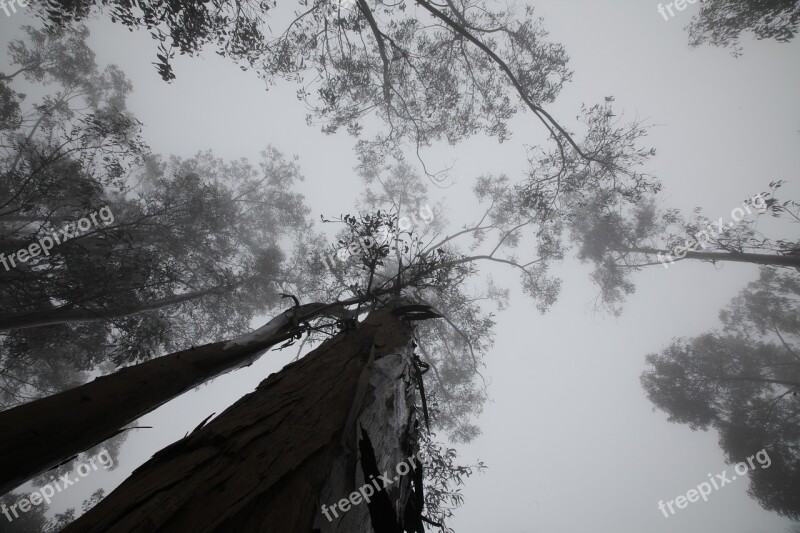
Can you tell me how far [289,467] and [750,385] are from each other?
23.8 meters

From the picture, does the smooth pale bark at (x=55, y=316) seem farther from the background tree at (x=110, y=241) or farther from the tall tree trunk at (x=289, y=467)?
the tall tree trunk at (x=289, y=467)

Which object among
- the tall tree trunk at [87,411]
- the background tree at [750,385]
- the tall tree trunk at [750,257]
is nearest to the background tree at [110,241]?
the tall tree trunk at [87,411]

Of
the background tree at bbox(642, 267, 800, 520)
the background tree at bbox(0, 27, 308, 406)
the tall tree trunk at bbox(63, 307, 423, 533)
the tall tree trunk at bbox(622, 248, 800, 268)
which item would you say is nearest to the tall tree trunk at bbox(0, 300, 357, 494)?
the tall tree trunk at bbox(63, 307, 423, 533)

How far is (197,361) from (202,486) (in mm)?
1338

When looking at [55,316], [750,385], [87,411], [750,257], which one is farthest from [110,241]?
[750,385]

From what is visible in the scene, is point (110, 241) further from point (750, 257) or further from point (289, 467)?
point (750, 257)

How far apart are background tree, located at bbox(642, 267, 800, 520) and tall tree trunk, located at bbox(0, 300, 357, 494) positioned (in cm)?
1978

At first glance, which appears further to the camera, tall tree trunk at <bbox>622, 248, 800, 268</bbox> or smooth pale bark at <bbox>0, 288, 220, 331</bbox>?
tall tree trunk at <bbox>622, 248, 800, 268</bbox>

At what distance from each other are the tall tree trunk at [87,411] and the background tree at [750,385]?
1978 cm

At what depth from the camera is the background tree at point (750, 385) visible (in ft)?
44.8

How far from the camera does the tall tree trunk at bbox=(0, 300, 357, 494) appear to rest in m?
1.31

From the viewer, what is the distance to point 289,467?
3.69 feet

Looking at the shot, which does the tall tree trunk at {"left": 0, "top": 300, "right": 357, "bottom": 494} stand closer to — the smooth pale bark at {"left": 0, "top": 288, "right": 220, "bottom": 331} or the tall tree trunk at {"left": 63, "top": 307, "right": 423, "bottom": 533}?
the tall tree trunk at {"left": 63, "top": 307, "right": 423, "bottom": 533}

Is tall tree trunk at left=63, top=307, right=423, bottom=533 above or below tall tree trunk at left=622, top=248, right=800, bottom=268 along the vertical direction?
below
